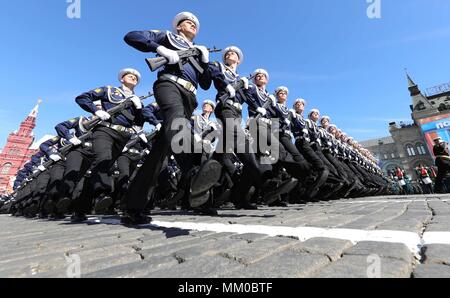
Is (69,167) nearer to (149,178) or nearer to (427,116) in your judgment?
(149,178)

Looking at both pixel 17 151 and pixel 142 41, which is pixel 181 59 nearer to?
Result: pixel 142 41

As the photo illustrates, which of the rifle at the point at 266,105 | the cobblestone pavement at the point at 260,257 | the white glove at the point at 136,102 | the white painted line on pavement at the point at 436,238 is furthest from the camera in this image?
the rifle at the point at 266,105

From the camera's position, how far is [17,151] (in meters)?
71.0

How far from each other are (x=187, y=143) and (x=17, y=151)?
8453 centimetres

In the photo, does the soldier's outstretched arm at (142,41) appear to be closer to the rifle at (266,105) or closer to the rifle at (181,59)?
the rifle at (181,59)

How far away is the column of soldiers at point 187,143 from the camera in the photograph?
2.99 m

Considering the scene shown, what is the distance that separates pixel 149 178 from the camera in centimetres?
300

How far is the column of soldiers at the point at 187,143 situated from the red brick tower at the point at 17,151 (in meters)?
70.8

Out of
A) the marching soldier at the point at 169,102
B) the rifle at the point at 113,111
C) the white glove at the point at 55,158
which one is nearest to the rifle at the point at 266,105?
the marching soldier at the point at 169,102

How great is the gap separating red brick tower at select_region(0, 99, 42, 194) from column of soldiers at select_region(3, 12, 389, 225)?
7082 cm

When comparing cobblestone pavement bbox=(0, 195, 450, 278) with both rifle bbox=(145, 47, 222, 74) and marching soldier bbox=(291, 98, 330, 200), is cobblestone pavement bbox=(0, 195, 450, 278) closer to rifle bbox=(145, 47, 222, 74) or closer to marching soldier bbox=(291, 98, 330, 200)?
rifle bbox=(145, 47, 222, 74)
